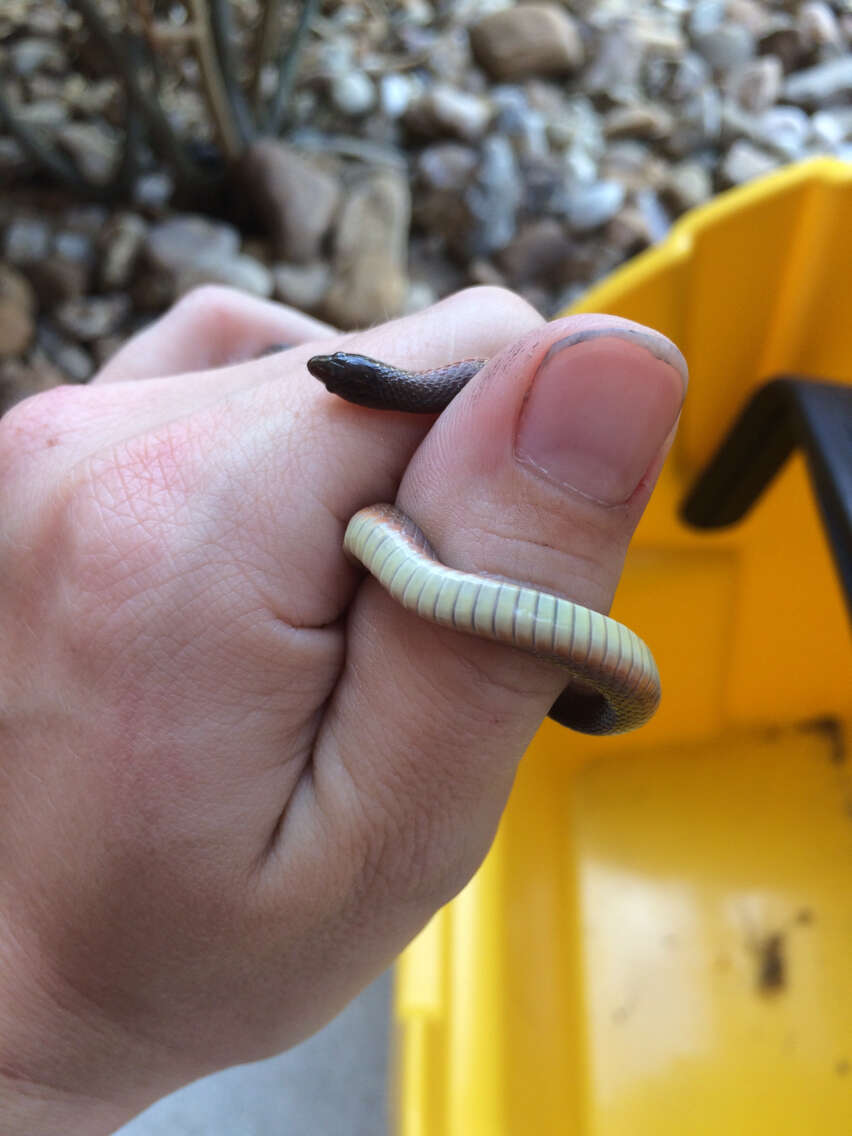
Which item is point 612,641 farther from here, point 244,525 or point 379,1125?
point 379,1125

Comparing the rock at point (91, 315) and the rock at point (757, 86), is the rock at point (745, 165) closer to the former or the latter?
the rock at point (757, 86)

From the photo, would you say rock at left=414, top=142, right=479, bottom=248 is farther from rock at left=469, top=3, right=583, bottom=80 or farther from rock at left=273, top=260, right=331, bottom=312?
rock at left=469, top=3, right=583, bottom=80

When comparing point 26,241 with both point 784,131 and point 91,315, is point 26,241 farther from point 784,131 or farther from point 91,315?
point 784,131

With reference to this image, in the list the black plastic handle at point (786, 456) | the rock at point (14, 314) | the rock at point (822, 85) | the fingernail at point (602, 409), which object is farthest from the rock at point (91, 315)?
the rock at point (822, 85)

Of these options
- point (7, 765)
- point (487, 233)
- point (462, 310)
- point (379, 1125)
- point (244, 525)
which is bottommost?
point (379, 1125)

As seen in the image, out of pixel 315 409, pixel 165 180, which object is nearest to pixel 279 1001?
pixel 315 409

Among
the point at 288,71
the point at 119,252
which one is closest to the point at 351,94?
the point at 288,71
